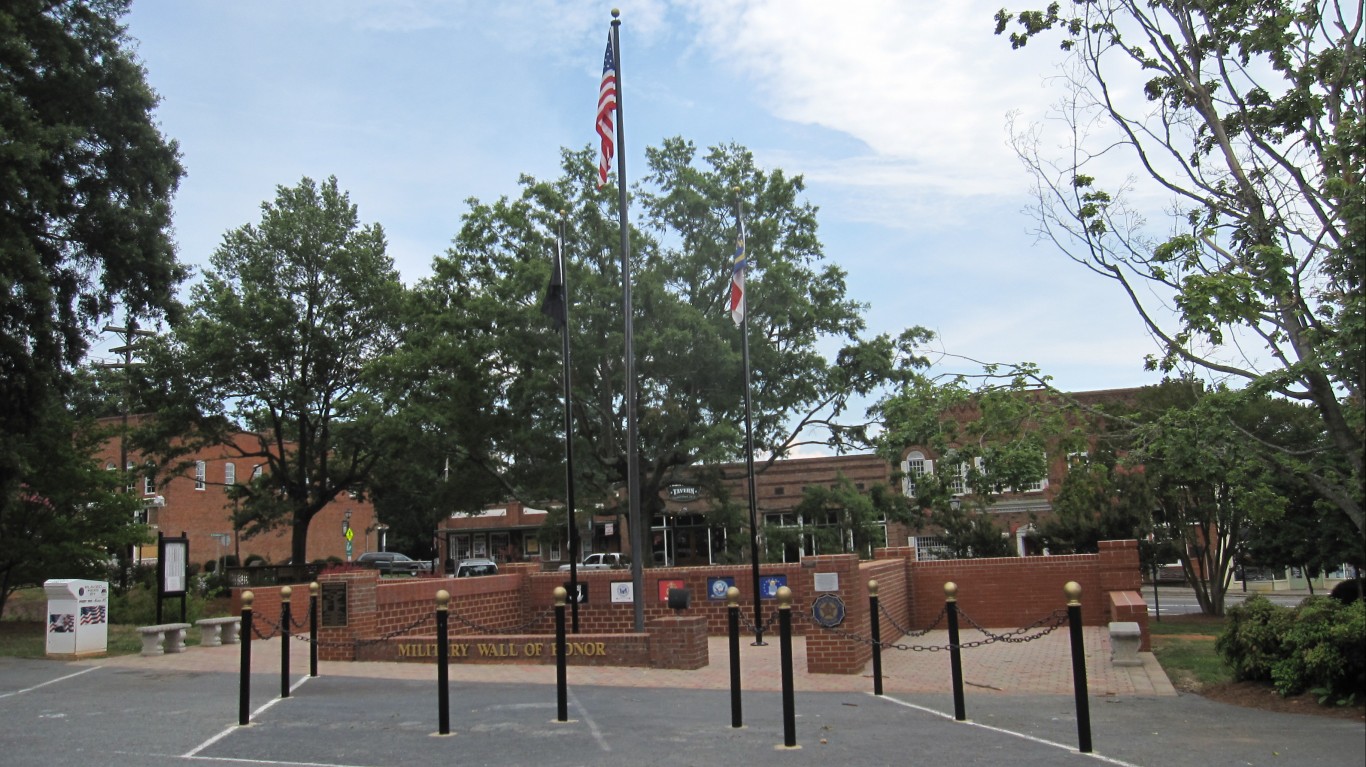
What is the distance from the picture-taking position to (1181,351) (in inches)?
502

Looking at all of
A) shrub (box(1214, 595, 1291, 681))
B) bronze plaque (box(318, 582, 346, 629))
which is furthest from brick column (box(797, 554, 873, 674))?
bronze plaque (box(318, 582, 346, 629))

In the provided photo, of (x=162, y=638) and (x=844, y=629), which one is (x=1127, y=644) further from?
(x=162, y=638)

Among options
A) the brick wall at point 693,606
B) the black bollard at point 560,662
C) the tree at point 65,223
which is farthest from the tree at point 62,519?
the black bollard at point 560,662

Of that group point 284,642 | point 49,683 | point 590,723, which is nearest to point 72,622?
point 49,683

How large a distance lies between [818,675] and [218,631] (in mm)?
12133

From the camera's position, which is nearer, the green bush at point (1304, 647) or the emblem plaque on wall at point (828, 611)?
the green bush at point (1304, 647)

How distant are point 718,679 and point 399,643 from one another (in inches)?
198

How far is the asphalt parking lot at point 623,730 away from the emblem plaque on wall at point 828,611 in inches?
81.0

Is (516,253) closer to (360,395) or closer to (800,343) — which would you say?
(360,395)

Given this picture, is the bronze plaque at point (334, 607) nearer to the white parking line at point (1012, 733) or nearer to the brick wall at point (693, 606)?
the brick wall at point (693, 606)

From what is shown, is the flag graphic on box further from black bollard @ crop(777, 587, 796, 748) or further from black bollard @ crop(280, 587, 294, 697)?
black bollard @ crop(777, 587, 796, 748)

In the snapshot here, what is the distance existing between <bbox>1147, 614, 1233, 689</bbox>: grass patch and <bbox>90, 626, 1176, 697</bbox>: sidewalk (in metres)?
0.28

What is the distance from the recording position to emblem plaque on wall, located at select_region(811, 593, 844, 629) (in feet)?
46.5

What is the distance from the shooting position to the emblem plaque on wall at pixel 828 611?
14.2 meters
